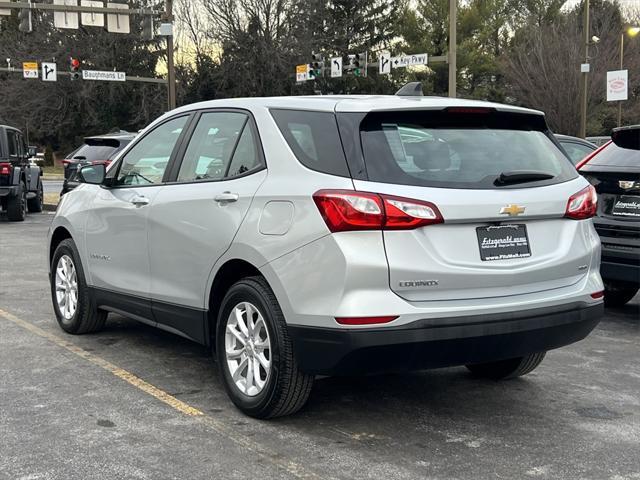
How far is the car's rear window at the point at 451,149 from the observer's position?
3.78 meters

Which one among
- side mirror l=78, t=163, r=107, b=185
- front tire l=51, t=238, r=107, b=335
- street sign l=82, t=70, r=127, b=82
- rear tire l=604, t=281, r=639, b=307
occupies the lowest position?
rear tire l=604, t=281, r=639, b=307

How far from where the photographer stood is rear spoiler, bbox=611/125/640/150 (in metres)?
6.81

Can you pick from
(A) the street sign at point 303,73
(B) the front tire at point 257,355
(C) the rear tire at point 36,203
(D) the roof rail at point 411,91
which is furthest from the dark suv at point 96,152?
(A) the street sign at point 303,73

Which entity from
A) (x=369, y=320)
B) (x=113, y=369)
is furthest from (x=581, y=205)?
(x=113, y=369)

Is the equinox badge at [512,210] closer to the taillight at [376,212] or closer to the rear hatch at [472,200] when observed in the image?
the rear hatch at [472,200]

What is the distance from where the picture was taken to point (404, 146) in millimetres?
3881

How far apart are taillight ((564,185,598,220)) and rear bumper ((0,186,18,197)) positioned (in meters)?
13.9

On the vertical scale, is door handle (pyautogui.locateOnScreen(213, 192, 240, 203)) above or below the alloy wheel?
above

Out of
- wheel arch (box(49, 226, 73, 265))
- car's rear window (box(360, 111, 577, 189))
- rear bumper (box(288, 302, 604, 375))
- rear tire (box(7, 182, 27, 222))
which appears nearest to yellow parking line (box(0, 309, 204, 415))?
wheel arch (box(49, 226, 73, 265))

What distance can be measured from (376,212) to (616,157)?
13.2 ft

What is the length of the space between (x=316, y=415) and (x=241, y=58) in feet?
153

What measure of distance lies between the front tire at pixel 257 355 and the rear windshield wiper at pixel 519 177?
128 centimetres

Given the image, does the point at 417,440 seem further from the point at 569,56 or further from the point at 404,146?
the point at 569,56

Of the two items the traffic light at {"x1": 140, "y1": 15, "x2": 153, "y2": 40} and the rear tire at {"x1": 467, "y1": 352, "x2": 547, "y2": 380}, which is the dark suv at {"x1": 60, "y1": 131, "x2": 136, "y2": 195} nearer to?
the traffic light at {"x1": 140, "y1": 15, "x2": 153, "y2": 40}
